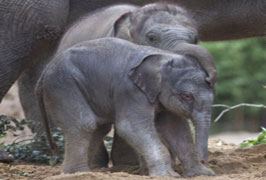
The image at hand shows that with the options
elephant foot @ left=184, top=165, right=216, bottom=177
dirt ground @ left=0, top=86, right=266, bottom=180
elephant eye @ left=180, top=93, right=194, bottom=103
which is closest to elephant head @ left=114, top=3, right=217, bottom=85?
elephant eye @ left=180, top=93, right=194, bottom=103

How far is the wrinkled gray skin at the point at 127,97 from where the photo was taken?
12.6 feet

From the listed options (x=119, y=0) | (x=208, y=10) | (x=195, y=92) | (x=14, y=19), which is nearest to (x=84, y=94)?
(x=195, y=92)

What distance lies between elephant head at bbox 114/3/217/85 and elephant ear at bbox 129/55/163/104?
25 centimetres

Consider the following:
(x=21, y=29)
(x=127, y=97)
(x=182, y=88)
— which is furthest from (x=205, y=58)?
(x=21, y=29)

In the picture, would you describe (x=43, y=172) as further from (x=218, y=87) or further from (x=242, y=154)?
(x=218, y=87)

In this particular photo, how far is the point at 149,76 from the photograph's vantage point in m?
3.94

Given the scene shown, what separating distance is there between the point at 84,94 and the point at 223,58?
→ 1764cm

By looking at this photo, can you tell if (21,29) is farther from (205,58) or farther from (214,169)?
(214,169)

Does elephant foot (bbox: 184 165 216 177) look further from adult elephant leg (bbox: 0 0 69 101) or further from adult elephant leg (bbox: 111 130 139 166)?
adult elephant leg (bbox: 0 0 69 101)

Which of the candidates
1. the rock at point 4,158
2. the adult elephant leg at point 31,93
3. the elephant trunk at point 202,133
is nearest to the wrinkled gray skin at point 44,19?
the adult elephant leg at point 31,93

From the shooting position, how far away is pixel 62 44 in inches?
196

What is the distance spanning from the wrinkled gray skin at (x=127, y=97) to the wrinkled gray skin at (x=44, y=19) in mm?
747

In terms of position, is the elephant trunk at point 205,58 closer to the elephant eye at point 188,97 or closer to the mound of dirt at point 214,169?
the elephant eye at point 188,97

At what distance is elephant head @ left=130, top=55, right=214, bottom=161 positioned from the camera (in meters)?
3.85
